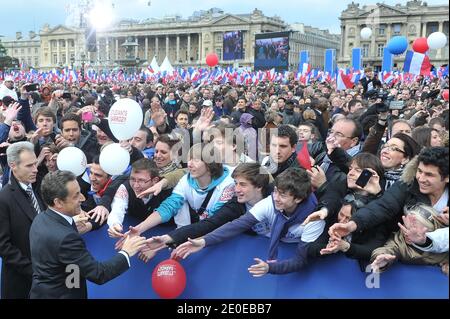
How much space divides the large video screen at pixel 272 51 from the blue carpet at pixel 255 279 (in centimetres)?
3329

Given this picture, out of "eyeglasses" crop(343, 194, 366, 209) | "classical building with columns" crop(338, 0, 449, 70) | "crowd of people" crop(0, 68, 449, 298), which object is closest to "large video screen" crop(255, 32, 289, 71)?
"classical building with columns" crop(338, 0, 449, 70)

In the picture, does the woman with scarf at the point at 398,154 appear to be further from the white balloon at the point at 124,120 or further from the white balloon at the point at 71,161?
the white balloon at the point at 71,161

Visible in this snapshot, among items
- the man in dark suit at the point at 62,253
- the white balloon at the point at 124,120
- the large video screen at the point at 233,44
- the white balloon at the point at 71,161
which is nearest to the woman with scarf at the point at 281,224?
the man in dark suit at the point at 62,253

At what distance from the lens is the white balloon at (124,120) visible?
4.54 m

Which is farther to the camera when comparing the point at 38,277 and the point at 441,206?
the point at 38,277

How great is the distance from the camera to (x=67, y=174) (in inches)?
122

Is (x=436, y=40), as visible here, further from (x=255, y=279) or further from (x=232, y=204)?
(x=255, y=279)

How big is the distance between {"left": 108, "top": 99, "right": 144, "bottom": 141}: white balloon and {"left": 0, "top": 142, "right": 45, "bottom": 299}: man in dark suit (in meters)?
0.95

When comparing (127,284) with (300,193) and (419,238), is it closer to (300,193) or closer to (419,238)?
(300,193)

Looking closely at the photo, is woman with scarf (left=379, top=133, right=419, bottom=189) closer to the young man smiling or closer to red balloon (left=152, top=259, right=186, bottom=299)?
the young man smiling

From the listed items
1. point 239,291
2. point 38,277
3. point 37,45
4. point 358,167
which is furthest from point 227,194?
point 37,45

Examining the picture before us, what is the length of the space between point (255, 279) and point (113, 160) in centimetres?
157

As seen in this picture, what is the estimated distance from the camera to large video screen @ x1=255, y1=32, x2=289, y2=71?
120 ft

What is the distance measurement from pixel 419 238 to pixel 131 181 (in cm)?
209
